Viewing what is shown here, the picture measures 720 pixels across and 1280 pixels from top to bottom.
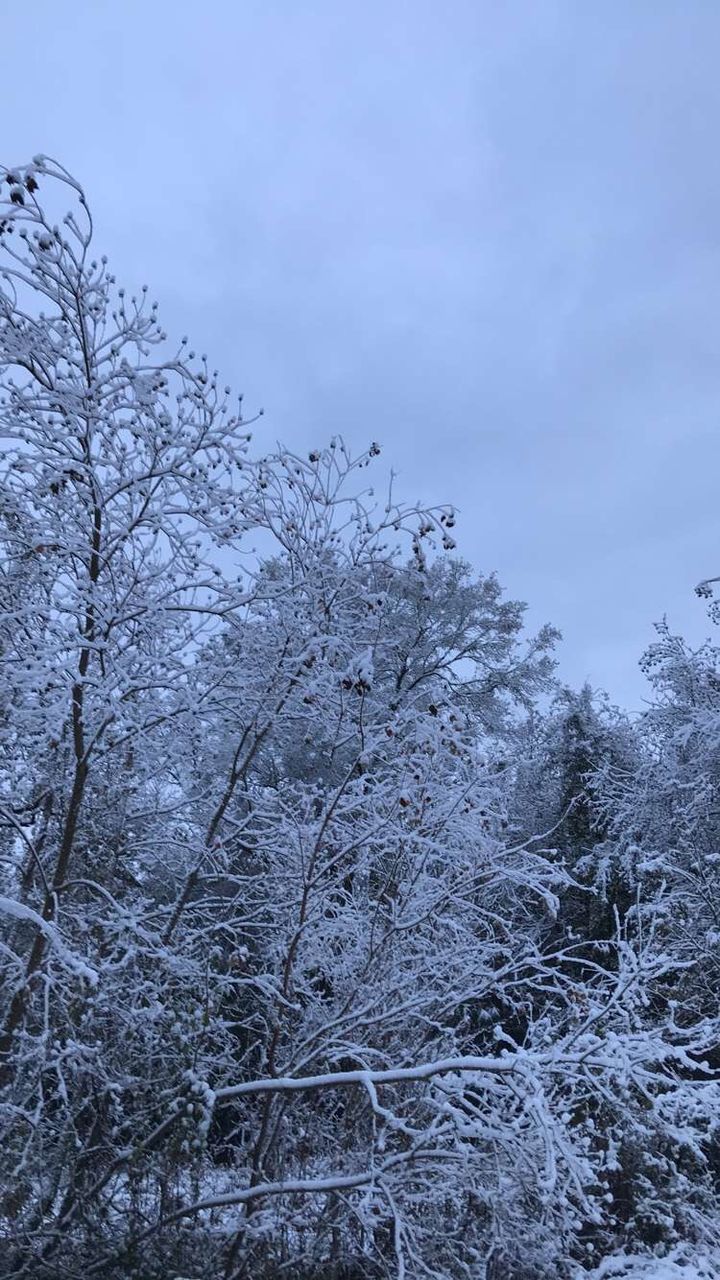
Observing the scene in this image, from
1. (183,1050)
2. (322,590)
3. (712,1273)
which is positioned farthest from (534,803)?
(183,1050)

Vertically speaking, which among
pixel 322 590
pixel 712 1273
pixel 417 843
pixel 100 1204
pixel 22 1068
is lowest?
pixel 712 1273

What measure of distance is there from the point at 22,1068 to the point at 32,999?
0.56 metres

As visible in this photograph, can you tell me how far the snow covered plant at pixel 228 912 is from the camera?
5.03m

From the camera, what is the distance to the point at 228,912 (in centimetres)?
721

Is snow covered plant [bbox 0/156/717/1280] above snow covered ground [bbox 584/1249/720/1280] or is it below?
above

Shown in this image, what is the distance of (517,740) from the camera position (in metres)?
17.9

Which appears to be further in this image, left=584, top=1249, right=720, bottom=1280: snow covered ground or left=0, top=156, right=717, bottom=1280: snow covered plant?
left=584, top=1249, right=720, bottom=1280: snow covered ground

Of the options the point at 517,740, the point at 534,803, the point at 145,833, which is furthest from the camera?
the point at 517,740

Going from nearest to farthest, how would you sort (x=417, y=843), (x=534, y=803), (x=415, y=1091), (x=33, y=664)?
(x=33, y=664), (x=415, y=1091), (x=417, y=843), (x=534, y=803)

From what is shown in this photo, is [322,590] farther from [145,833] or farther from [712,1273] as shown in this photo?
[712,1273]

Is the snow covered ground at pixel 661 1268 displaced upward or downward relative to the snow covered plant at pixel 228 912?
downward

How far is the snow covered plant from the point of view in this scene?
5.03 metres

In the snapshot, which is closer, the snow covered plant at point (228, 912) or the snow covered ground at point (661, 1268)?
the snow covered plant at point (228, 912)

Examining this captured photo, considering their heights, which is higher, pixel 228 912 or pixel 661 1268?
pixel 228 912
